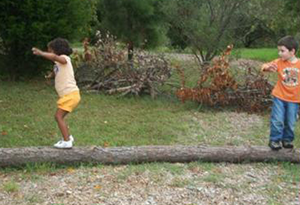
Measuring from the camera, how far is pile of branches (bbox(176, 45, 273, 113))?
9.68 metres

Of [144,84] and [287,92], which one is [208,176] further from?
[144,84]

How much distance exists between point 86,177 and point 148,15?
7835mm

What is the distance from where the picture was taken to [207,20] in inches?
478

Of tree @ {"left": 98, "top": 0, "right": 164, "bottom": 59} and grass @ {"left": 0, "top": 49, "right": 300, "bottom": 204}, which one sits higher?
tree @ {"left": 98, "top": 0, "right": 164, "bottom": 59}

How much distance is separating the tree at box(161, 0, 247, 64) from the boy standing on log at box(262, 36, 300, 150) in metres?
5.74

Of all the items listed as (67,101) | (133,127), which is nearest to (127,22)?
(133,127)

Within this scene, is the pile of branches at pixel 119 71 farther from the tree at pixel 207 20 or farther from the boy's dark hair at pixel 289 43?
the boy's dark hair at pixel 289 43

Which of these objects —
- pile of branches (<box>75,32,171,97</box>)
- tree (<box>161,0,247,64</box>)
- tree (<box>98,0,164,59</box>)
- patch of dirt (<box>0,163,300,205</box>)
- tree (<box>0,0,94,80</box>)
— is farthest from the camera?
tree (<box>98,0,164,59</box>)

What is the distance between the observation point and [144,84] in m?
10.6

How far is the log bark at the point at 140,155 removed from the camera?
6031mm

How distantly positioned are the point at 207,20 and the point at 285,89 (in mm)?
6072

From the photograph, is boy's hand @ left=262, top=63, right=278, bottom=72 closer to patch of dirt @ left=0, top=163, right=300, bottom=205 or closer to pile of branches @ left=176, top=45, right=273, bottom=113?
patch of dirt @ left=0, top=163, right=300, bottom=205

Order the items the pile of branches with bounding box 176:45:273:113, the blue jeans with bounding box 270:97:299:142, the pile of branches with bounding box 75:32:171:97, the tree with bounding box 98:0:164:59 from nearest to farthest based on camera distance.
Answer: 1. the blue jeans with bounding box 270:97:299:142
2. the pile of branches with bounding box 176:45:273:113
3. the pile of branches with bounding box 75:32:171:97
4. the tree with bounding box 98:0:164:59

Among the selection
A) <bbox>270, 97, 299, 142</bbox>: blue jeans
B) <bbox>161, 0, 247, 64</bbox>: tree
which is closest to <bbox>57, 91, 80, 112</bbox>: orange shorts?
<bbox>270, 97, 299, 142</bbox>: blue jeans
